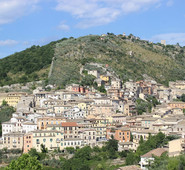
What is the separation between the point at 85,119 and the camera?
225ft

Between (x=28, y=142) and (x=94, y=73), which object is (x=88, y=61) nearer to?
(x=94, y=73)

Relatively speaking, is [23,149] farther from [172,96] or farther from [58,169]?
[172,96]

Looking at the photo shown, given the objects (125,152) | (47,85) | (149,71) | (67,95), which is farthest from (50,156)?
(149,71)

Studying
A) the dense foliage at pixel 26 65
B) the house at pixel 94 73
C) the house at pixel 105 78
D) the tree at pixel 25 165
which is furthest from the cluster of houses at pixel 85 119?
the dense foliage at pixel 26 65

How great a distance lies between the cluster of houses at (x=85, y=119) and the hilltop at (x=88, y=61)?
35.6ft

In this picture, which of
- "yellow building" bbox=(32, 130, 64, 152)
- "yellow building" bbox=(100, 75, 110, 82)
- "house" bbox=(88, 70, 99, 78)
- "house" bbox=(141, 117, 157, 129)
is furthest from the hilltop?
"yellow building" bbox=(32, 130, 64, 152)

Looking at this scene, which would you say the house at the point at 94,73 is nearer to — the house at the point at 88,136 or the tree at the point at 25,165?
the house at the point at 88,136

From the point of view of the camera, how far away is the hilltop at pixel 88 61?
97.8m

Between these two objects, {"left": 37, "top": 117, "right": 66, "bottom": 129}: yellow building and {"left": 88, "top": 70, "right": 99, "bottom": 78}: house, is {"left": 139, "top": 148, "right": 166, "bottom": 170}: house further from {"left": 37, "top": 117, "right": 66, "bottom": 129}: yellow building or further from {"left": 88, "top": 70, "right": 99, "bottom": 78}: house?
{"left": 88, "top": 70, "right": 99, "bottom": 78}: house

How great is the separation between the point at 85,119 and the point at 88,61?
3604cm

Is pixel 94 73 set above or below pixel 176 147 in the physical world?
above

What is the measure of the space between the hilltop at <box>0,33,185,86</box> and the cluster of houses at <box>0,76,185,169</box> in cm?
1085

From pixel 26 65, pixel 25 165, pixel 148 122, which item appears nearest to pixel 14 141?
pixel 25 165

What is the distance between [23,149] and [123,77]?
41812 millimetres
